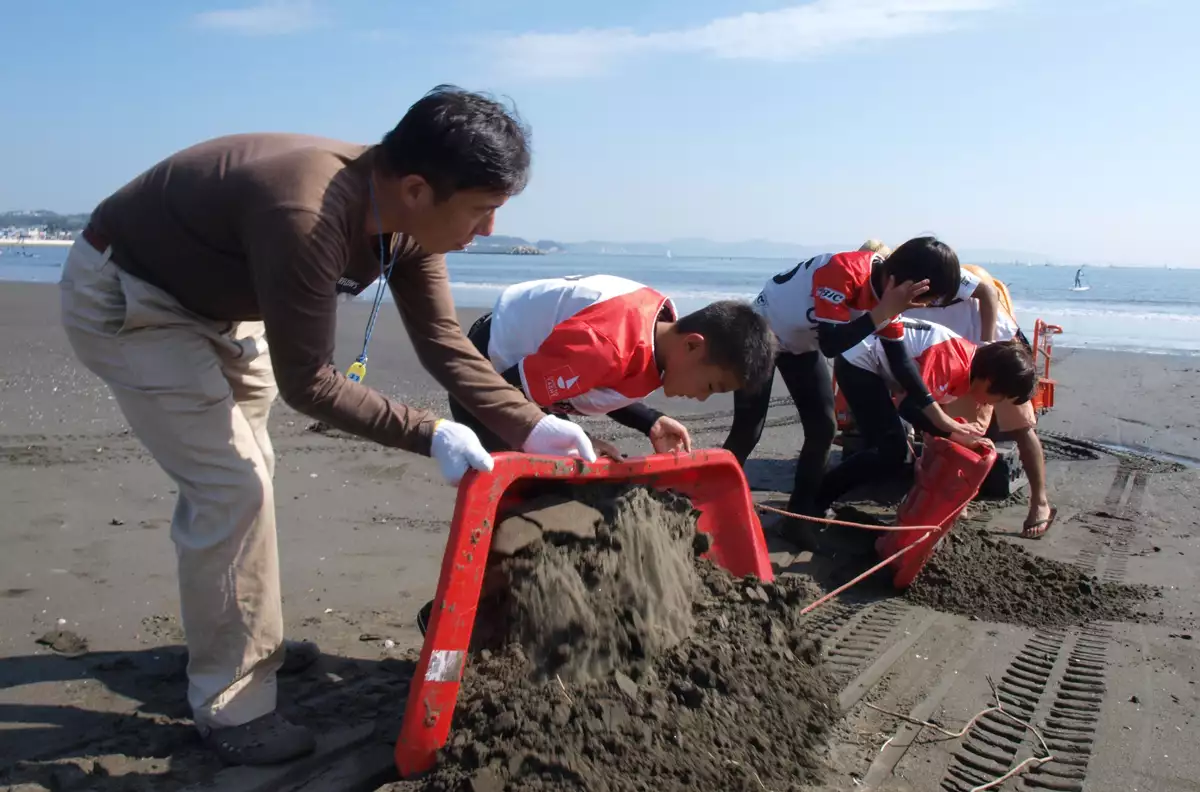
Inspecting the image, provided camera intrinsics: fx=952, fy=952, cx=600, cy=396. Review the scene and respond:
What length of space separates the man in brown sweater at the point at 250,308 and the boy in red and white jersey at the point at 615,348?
31cm

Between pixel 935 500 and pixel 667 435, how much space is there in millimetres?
1565

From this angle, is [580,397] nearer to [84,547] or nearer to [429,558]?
[429,558]

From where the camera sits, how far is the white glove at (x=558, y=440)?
2.54 meters

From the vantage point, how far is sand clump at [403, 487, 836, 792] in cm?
215

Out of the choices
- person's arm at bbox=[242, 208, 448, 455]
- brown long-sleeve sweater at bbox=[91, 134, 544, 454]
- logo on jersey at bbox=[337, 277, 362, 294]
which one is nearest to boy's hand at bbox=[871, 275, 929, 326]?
brown long-sleeve sweater at bbox=[91, 134, 544, 454]

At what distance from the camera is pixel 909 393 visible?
4.54 metres

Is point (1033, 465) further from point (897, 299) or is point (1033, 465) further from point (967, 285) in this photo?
point (897, 299)

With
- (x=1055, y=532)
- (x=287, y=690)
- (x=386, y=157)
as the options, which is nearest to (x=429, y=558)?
(x=287, y=690)

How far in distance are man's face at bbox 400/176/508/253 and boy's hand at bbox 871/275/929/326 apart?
244 cm

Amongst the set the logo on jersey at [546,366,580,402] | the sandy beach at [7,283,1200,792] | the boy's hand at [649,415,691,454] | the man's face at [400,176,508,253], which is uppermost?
the man's face at [400,176,508,253]

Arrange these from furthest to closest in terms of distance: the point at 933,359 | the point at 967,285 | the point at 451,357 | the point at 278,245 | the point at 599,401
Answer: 1. the point at 967,285
2. the point at 933,359
3. the point at 599,401
4. the point at 451,357
5. the point at 278,245

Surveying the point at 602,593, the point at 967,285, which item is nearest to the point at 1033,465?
the point at 967,285

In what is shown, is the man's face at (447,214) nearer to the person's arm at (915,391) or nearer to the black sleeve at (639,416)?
the black sleeve at (639,416)

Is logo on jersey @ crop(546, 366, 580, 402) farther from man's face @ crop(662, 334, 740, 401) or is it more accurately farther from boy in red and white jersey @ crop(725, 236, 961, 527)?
boy in red and white jersey @ crop(725, 236, 961, 527)
